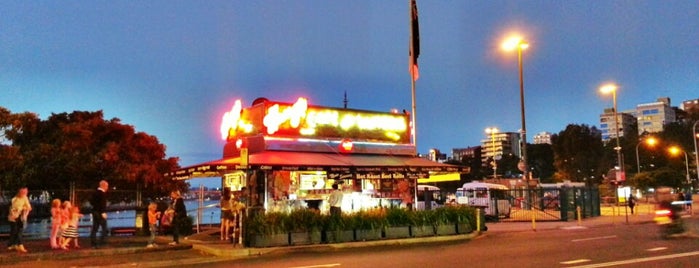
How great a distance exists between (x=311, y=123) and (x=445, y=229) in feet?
20.8

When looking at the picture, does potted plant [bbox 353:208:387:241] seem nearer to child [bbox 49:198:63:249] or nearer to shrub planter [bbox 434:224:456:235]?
shrub planter [bbox 434:224:456:235]

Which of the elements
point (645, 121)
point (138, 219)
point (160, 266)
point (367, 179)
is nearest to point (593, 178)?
point (367, 179)

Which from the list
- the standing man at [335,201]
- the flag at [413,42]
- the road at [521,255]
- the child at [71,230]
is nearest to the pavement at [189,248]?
the child at [71,230]

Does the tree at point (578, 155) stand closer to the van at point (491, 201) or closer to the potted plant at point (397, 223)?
the van at point (491, 201)

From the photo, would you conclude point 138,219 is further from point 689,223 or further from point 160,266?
point 689,223

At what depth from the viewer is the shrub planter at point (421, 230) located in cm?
1953

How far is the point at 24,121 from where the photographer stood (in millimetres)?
27781

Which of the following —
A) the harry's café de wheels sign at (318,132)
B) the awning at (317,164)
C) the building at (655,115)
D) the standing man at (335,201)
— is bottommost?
the standing man at (335,201)

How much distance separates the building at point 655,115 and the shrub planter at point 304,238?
586ft

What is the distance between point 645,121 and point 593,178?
11778cm

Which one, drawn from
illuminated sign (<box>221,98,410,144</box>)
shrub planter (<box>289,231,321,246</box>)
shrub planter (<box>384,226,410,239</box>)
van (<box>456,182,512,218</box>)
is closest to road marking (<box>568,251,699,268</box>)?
shrub planter (<box>384,226,410,239</box>)

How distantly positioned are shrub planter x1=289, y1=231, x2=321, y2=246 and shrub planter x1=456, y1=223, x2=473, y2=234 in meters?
5.29

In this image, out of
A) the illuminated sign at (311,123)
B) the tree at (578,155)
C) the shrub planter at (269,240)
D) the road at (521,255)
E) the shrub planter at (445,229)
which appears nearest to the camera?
the road at (521,255)

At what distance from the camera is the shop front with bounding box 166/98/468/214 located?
20.7 m
